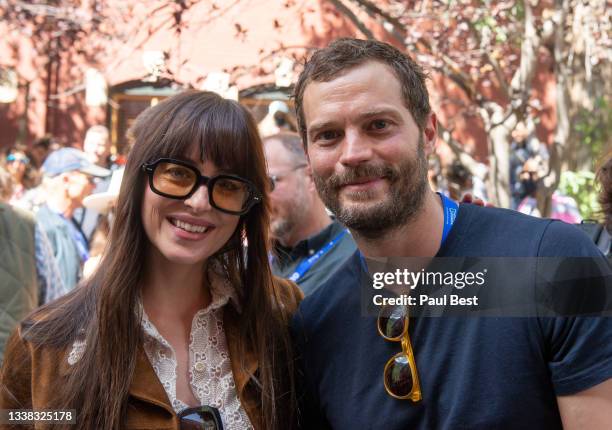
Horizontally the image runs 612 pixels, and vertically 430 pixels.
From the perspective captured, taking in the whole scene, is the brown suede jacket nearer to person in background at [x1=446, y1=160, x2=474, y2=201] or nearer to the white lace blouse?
the white lace blouse

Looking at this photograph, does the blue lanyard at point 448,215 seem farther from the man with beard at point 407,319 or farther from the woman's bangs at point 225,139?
the woman's bangs at point 225,139

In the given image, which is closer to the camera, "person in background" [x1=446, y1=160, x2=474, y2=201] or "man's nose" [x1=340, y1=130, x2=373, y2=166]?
"man's nose" [x1=340, y1=130, x2=373, y2=166]

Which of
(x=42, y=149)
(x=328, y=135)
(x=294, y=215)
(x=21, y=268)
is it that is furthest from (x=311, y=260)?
(x=42, y=149)

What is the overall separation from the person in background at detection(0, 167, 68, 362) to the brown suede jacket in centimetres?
99

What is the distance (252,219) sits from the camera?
2.72m

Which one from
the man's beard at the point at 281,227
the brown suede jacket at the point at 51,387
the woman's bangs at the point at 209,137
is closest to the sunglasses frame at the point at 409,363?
the brown suede jacket at the point at 51,387

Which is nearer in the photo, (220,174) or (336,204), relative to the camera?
(336,204)

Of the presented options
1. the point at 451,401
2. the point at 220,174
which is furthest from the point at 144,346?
the point at 451,401

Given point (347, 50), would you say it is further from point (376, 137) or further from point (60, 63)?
point (60, 63)

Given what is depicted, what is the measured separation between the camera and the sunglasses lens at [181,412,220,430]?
221 centimetres

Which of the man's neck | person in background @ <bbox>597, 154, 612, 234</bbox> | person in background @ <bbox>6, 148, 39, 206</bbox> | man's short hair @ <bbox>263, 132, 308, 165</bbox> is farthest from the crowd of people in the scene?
person in background @ <bbox>6, 148, 39, 206</bbox>

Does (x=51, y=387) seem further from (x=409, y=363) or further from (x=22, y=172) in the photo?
(x=22, y=172)

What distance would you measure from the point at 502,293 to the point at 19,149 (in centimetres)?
756

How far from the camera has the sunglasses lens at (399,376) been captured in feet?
6.71
